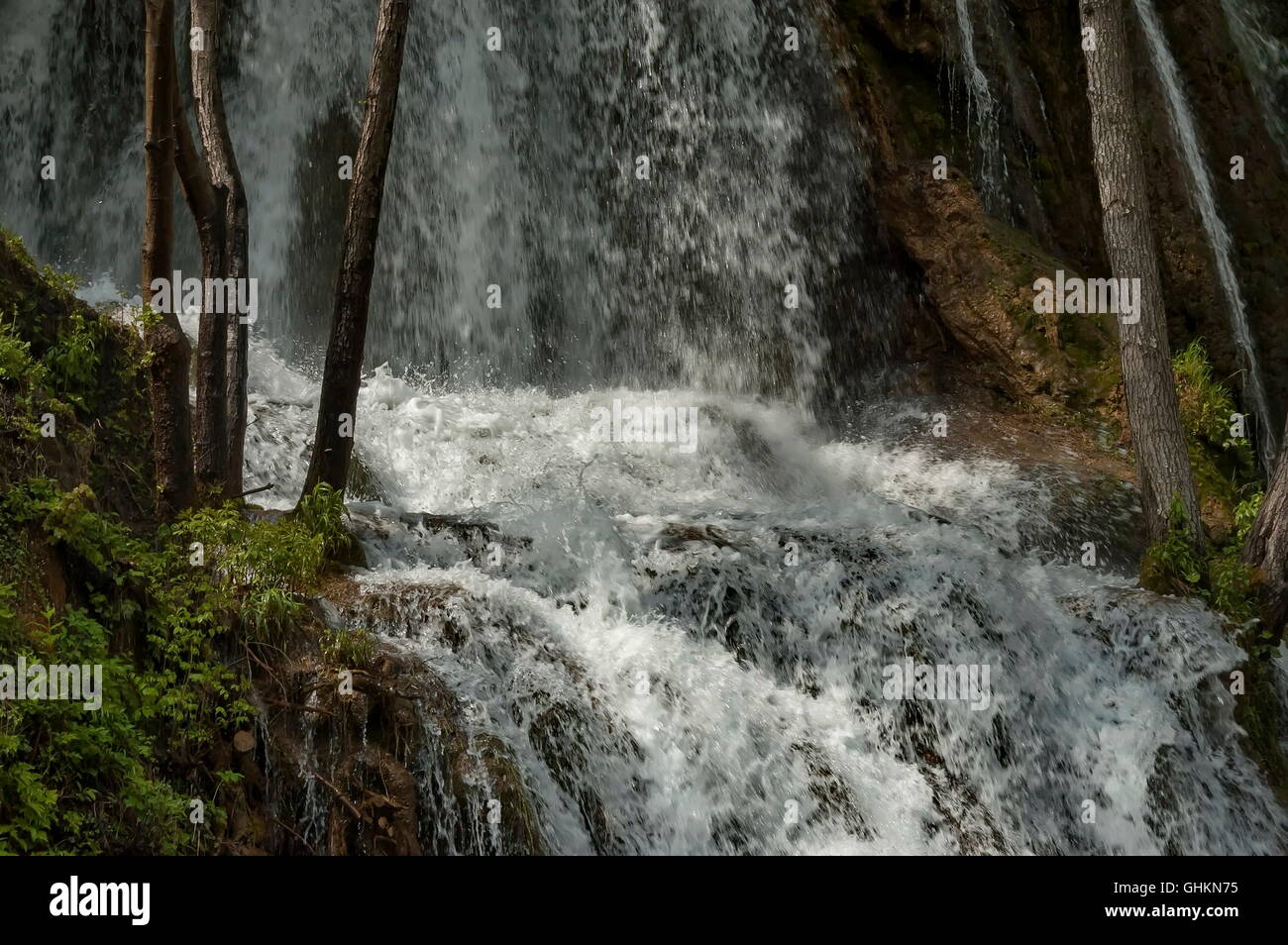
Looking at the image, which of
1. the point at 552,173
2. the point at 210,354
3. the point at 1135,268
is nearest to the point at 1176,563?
the point at 1135,268

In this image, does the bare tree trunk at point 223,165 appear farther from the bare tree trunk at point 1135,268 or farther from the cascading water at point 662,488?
the bare tree trunk at point 1135,268

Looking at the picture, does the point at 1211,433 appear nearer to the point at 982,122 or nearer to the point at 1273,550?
the point at 1273,550

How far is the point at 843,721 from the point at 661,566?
1.45m

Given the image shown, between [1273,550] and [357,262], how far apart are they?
644 cm

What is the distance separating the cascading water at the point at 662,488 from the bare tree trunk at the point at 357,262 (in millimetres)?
568

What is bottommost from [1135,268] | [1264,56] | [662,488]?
[662,488]

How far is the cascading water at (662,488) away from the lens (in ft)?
22.9

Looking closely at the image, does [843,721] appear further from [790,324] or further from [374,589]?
[790,324]

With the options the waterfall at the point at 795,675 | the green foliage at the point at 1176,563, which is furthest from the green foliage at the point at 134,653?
the green foliage at the point at 1176,563

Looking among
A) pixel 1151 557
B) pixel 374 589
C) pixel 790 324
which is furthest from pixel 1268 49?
pixel 374 589

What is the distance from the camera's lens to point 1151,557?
935cm

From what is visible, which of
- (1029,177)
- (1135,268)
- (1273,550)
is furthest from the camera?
(1029,177)

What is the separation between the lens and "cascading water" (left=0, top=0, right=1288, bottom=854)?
22.9 feet

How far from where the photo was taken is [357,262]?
8.16m
